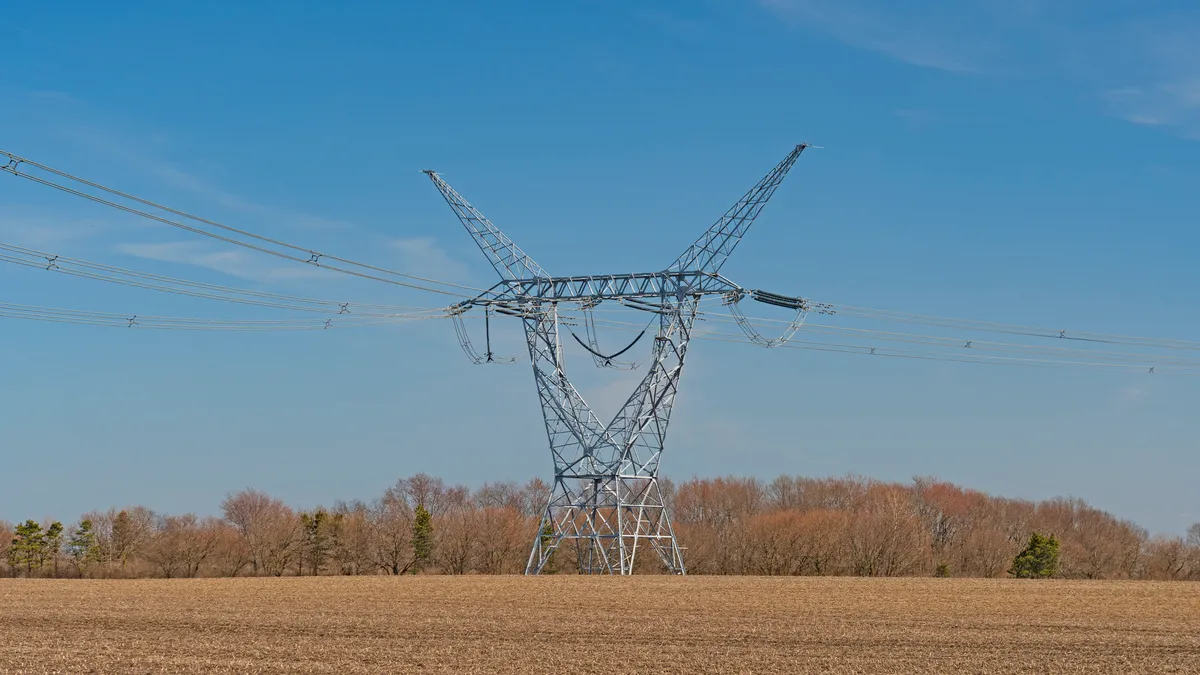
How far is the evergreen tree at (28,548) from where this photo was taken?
9656 centimetres

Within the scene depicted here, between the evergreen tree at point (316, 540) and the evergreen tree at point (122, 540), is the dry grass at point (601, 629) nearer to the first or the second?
the evergreen tree at point (316, 540)

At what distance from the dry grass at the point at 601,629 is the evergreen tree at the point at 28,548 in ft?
146

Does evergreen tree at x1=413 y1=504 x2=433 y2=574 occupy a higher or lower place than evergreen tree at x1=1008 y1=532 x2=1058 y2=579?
higher

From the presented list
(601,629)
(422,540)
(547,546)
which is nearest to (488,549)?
(422,540)

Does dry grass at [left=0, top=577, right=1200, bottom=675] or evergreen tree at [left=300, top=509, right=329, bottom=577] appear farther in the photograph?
evergreen tree at [left=300, top=509, right=329, bottom=577]

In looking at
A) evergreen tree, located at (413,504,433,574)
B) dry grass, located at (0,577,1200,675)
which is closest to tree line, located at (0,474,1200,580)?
evergreen tree, located at (413,504,433,574)

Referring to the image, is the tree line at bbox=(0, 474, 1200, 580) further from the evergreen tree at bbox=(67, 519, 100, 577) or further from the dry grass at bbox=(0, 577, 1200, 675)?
the dry grass at bbox=(0, 577, 1200, 675)

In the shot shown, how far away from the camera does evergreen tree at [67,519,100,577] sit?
98.8 meters

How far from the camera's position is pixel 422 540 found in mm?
92938

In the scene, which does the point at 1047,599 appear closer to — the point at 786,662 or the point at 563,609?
the point at 563,609

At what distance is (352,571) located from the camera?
96.9m

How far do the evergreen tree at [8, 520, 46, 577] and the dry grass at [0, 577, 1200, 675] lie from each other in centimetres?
4446

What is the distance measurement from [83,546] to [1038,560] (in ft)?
242

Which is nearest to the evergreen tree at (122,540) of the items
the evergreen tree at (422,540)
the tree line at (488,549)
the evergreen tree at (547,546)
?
the tree line at (488,549)
